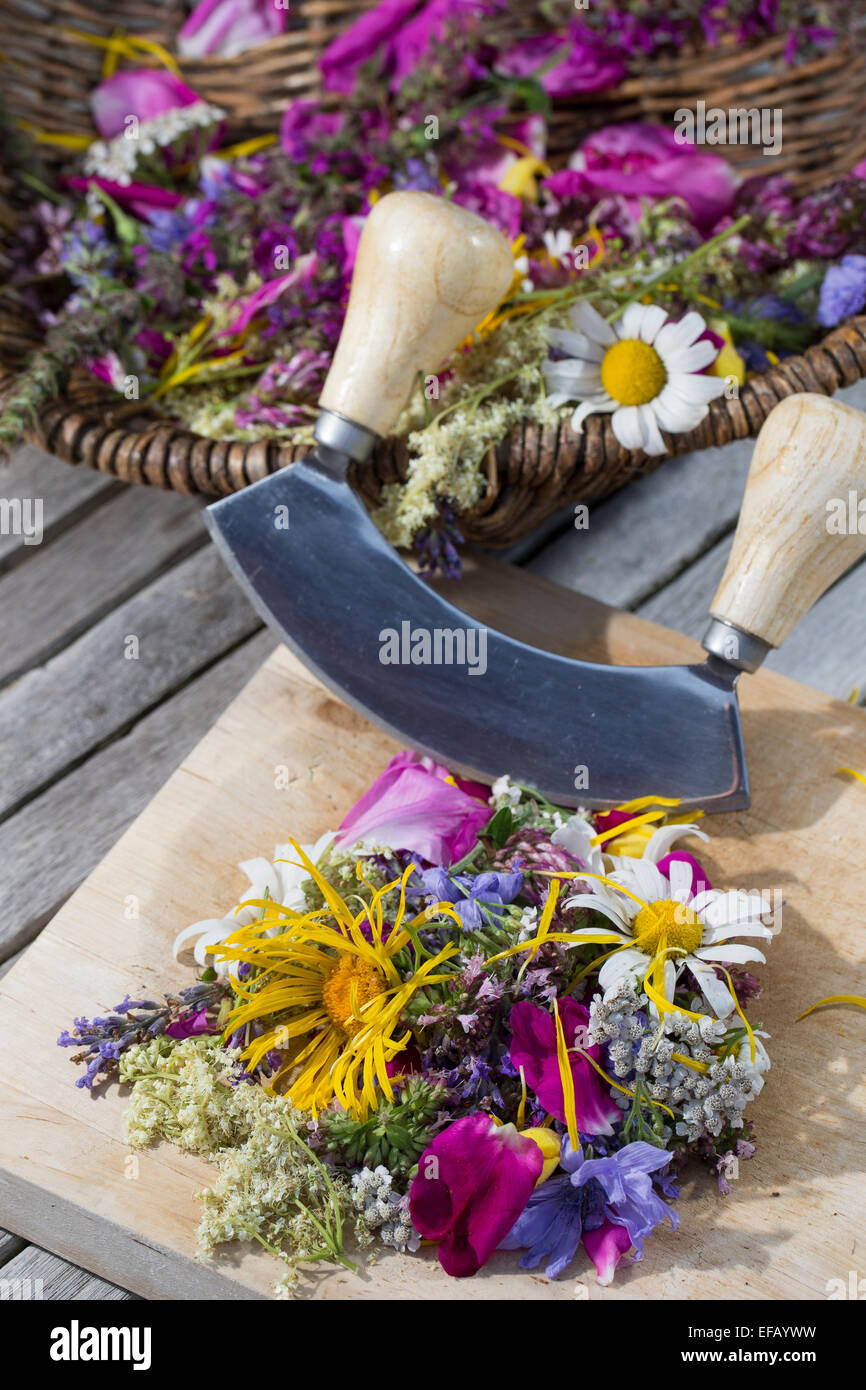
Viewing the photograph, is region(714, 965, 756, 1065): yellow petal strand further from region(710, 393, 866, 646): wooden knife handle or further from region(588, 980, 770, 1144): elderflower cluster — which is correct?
region(710, 393, 866, 646): wooden knife handle

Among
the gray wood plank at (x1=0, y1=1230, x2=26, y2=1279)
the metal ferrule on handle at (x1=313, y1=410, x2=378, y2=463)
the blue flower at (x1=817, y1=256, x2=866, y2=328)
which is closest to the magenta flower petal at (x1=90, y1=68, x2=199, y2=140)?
the metal ferrule on handle at (x1=313, y1=410, x2=378, y2=463)

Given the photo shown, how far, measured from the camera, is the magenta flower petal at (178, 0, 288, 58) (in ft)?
4.10

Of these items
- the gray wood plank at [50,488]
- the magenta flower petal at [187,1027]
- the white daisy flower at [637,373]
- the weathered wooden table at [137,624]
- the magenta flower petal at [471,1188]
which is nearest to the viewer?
the magenta flower petal at [471,1188]

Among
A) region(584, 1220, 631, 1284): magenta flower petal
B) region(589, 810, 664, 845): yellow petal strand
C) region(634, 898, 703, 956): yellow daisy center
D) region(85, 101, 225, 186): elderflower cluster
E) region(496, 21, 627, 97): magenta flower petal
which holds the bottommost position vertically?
region(584, 1220, 631, 1284): magenta flower petal

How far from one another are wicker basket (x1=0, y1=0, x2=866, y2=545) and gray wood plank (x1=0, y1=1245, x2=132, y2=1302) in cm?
58

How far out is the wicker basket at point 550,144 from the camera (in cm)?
92

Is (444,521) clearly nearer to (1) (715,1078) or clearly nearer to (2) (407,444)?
(2) (407,444)

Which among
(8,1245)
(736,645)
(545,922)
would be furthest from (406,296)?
(8,1245)

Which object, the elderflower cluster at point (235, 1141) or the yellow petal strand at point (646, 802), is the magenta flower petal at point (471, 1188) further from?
the yellow petal strand at point (646, 802)

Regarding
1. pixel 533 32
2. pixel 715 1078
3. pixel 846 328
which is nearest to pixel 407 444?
pixel 846 328

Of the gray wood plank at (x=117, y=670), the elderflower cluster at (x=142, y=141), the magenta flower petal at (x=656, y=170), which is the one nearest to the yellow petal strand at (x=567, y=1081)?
the gray wood plank at (x=117, y=670)

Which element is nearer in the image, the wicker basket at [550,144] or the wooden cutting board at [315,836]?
the wooden cutting board at [315,836]

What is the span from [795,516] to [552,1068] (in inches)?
16.0

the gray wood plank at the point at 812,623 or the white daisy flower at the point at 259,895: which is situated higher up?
the gray wood plank at the point at 812,623
